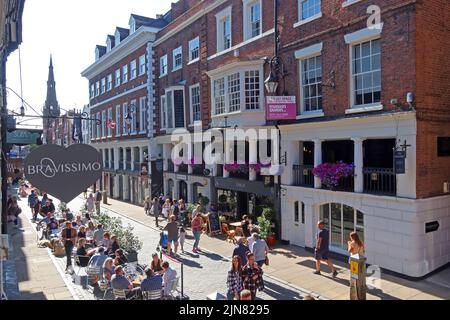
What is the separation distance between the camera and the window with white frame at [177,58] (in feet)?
80.8

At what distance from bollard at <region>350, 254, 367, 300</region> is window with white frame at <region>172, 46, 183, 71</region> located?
1827cm

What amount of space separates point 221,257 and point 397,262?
20.0 feet

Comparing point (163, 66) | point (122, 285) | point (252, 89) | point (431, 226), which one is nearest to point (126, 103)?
point (163, 66)

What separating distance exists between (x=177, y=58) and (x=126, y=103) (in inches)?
353

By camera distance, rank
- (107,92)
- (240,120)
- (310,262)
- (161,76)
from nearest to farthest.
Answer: (310,262), (240,120), (161,76), (107,92)

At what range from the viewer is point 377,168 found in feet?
41.6

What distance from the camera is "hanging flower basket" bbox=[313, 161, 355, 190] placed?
43.7ft

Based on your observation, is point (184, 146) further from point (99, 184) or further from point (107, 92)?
point (99, 184)

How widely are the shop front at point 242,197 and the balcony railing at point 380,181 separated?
435 cm

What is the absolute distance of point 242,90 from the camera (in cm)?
1753

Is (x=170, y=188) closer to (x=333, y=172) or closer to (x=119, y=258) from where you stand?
(x=333, y=172)

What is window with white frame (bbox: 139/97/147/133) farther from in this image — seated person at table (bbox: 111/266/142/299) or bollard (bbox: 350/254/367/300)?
bollard (bbox: 350/254/367/300)

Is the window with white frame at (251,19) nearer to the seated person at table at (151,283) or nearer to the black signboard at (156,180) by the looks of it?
the black signboard at (156,180)

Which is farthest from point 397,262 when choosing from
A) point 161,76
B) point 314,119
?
point 161,76
